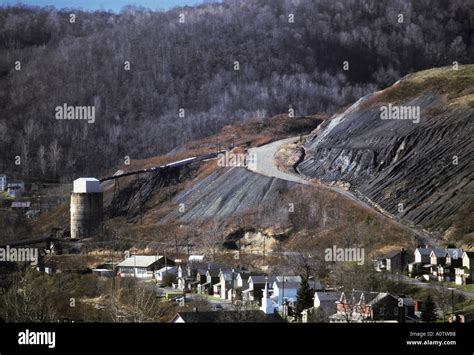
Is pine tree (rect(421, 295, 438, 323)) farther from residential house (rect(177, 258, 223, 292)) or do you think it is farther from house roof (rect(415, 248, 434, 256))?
residential house (rect(177, 258, 223, 292))

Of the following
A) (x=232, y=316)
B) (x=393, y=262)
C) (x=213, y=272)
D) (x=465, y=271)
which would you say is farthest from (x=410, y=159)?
(x=232, y=316)

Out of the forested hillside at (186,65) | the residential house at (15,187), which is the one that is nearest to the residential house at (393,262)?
the forested hillside at (186,65)

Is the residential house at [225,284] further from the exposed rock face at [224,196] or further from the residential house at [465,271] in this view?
the residential house at [465,271]

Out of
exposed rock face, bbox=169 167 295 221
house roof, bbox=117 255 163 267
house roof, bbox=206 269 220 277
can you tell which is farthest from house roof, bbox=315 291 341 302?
exposed rock face, bbox=169 167 295 221

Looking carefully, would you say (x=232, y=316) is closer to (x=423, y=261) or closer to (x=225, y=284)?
(x=225, y=284)

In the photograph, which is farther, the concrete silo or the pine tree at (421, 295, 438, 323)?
the concrete silo
